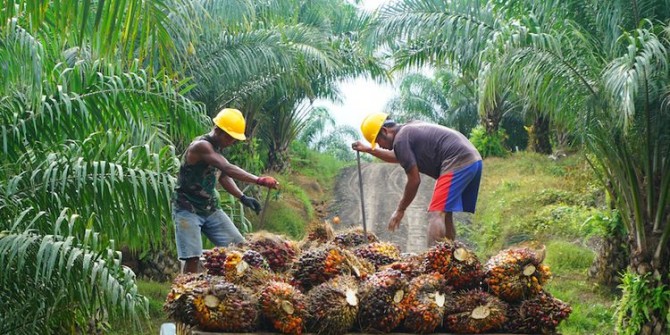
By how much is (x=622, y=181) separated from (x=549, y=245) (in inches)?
203

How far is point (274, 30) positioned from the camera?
17.6m

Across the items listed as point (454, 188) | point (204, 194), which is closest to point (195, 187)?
point (204, 194)

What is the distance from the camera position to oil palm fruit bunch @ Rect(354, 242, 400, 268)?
6.77m

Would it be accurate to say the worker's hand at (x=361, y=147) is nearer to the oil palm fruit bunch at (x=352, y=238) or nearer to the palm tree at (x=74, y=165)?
the oil palm fruit bunch at (x=352, y=238)

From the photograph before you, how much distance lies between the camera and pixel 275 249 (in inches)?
266

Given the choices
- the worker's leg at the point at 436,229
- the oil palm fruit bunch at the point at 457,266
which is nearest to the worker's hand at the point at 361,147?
the worker's leg at the point at 436,229

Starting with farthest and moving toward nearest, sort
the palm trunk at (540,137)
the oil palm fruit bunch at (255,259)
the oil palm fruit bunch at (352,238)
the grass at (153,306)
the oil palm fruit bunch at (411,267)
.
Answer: the palm trunk at (540,137)
the grass at (153,306)
the oil palm fruit bunch at (352,238)
the oil palm fruit bunch at (255,259)
the oil palm fruit bunch at (411,267)

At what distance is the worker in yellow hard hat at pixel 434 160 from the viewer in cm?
838

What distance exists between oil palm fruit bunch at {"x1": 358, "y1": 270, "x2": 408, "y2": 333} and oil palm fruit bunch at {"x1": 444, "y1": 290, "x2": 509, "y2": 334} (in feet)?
0.95

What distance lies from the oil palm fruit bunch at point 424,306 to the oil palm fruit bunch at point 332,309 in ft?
1.02

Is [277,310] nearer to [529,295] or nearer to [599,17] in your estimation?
[529,295]

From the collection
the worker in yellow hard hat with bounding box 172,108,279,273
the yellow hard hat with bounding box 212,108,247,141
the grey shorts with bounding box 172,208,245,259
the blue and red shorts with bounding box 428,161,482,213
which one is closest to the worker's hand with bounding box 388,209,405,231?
the blue and red shorts with bounding box 428,161,482,213

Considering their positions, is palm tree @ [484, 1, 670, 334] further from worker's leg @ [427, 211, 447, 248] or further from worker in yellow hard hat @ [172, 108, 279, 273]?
worker in yellow hard hat @ [172, 108, 279, 273]

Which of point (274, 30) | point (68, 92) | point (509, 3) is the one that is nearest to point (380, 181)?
point (274, 30)
